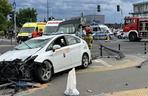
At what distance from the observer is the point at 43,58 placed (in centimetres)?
1435

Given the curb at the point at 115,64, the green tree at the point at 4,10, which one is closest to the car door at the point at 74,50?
the curb at the point at 115,64

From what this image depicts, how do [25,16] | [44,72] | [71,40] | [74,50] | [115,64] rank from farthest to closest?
[25,16] < [115,64] < [71,40] < [74,50] < [44,72]

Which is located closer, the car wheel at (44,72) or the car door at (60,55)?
the car wheel at (44,72)

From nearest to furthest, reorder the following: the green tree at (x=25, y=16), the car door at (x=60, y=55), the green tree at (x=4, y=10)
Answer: the car door at (x=60, y=55) < the green tree at (x=4, y=10) < the green tree at (x=25, y=16)

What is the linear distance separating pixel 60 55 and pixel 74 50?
1275 mm

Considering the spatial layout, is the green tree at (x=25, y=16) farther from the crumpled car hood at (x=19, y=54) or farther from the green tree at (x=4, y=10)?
the crumpled car hood at (x=19, y=54)

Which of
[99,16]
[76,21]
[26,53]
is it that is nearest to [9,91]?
[26,53]

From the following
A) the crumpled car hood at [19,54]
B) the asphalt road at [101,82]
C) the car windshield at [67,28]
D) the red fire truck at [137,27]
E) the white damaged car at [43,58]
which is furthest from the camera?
the red fire truck at [137,27]

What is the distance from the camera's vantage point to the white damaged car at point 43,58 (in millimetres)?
13516

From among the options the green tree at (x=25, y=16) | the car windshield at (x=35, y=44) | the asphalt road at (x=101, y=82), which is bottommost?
the asphalt road at (x=101, y=82)

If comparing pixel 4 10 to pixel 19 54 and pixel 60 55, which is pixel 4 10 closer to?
pixel 60 55

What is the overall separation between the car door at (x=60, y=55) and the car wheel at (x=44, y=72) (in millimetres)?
487

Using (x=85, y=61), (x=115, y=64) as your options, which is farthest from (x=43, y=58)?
(x=115, y=64)

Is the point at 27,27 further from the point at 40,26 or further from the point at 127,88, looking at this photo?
the point at 127,88
